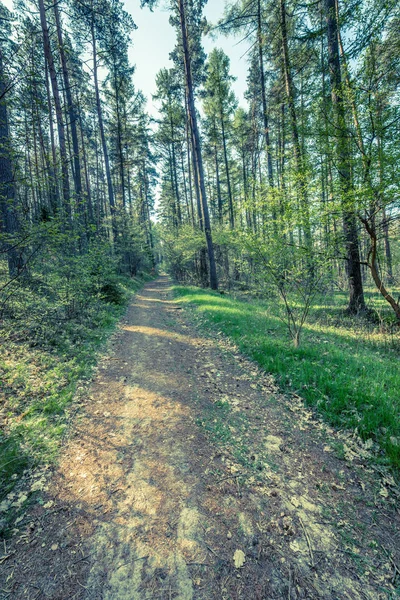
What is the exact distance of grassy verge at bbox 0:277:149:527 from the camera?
287 centimetres

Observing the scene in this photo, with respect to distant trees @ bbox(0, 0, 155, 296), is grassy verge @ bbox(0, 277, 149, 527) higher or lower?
lower

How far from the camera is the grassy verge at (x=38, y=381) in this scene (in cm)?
287

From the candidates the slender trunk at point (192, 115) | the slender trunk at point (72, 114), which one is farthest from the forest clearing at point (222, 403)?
the slender trunk at point (192, 115)

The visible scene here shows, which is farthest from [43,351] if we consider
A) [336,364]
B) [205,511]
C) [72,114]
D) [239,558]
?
[72,114]

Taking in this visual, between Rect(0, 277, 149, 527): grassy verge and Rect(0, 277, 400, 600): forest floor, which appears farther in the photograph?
Rect(0, 277, 149, 527): grassy verge

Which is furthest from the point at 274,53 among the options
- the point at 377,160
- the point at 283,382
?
the point at 283,382

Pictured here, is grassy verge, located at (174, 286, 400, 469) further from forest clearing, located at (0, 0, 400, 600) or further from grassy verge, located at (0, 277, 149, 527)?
grassy verge, located at (0, 277, 149, 527)

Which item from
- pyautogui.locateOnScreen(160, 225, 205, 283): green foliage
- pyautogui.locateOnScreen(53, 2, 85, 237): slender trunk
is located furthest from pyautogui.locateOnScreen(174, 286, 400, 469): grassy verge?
pyautogui.locateOnScreen(160, 225, 205, 283): green foliage

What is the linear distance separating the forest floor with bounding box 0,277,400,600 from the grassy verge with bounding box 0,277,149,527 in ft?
0.72

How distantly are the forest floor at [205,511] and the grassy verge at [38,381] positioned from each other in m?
0.22

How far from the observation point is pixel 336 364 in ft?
15.0

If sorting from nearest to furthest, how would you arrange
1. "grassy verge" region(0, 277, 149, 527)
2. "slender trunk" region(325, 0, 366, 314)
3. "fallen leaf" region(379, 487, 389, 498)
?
"fallen leaf" region(379, 487, 389, 498) < "grassy verge" region(0, 277, 149, 527) < "slender trunk" region(325, 0, 366, 314)

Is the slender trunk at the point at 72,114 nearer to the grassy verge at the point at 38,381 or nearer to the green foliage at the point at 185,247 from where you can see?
the grassy verge at the point at 38,381

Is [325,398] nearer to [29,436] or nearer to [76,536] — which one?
[76,536]
